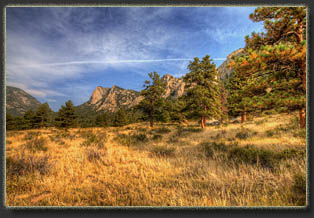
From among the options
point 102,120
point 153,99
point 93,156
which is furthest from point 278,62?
point 102,120

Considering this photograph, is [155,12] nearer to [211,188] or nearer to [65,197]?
[211,188]

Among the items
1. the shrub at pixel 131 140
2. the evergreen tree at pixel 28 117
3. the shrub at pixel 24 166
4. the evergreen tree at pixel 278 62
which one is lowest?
the shrub at pixel 131 140

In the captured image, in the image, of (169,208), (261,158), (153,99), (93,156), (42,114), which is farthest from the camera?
(153,99)

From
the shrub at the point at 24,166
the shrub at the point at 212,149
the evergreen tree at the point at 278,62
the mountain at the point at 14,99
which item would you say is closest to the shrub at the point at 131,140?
the shrub at the point at 24,166

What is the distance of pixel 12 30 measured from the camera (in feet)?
9.03

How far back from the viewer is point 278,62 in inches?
103

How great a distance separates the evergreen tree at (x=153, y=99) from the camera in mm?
20344

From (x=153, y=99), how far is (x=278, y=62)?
18.9 m

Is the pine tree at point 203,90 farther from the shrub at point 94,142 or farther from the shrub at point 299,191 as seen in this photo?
the shrub at point 299,191

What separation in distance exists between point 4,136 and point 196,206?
4.47 meters

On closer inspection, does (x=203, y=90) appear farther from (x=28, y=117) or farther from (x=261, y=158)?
(x=28, y=117)

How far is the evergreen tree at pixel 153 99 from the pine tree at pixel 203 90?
637 centimetres

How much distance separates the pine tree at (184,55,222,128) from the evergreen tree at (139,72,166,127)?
20.9 feet

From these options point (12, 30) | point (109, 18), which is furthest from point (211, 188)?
point (12, 30)
